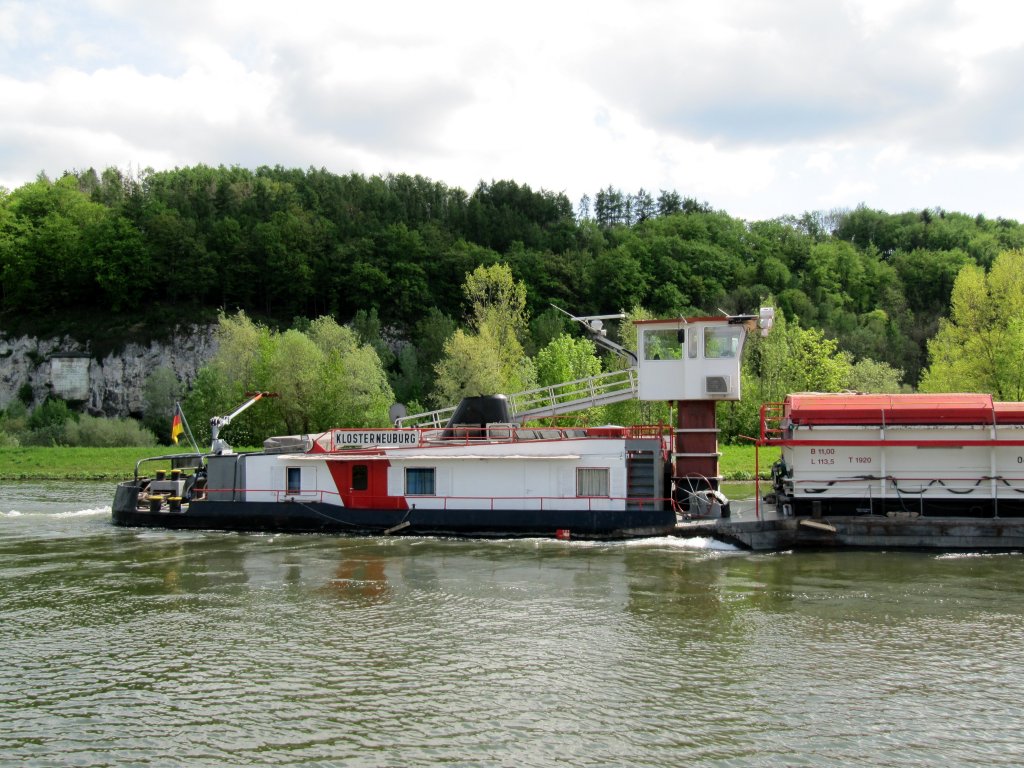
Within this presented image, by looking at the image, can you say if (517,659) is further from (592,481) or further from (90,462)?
(90,462)

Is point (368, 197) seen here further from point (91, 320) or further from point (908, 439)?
point (908, 439)

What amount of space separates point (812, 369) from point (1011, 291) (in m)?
Answer: 14.3

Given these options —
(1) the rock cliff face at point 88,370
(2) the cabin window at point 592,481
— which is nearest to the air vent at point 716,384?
(2) the cabin window at point 592,481

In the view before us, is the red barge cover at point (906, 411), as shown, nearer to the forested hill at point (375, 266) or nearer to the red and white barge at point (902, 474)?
the red and white barge at point (902, 474)

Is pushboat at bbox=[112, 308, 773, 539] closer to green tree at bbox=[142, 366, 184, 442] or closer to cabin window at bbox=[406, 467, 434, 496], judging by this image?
cabin window at bbox=[406, 467, 434, 496]

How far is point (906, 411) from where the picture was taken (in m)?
23.8

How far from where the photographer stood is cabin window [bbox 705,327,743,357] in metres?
25.3

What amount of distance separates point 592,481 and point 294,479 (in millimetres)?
9616

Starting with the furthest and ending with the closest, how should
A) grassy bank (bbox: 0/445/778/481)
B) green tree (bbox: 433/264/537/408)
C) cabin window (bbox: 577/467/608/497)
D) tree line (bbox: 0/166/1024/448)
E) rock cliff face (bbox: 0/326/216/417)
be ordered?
tree line (bbox: 0/166/1024/448)
rock cliff face (bbox: 0/326/216/417)
green tree (bbox: 433/264/537/408)
grassy bank (bbox: 0/445/778/481)
cabin window (bbox: 577/467/608/497)

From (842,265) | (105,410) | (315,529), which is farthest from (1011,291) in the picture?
(105,410)

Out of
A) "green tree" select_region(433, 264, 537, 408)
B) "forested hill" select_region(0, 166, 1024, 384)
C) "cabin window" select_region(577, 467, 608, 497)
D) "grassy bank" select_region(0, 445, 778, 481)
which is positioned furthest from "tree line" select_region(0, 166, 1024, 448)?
"cabin window" select_region(577, 467, 608, 497)

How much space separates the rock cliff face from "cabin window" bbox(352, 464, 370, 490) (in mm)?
66876

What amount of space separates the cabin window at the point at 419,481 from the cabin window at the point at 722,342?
899 centimetres

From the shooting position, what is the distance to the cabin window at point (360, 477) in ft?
91.9
